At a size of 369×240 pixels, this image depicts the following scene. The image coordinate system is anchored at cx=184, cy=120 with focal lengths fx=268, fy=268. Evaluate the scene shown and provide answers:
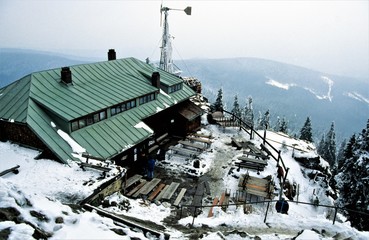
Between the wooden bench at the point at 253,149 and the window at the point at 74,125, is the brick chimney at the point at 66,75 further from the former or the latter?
the wooden bench at the point at 253,149

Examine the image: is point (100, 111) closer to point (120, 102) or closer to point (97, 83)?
point (120, 102)

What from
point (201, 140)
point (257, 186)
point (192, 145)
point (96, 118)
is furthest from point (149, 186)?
point (201, 140)

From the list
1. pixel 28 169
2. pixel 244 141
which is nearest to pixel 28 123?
pixel 28 169

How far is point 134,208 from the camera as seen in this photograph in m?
16.3

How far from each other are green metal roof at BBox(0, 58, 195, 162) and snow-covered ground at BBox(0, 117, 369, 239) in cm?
201

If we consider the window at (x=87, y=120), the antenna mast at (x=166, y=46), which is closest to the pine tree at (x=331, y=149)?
the antenna mast at (x=166, y=46)

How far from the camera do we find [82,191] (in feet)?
49.3

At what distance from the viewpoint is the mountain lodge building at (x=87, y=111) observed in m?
17.9

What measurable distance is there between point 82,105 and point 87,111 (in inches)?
35.1

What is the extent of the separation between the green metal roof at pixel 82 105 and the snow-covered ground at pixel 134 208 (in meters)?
2.01

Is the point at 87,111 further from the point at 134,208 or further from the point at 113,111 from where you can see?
the point at 134,208

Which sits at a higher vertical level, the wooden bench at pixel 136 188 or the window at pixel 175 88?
the window at pixel 175 88

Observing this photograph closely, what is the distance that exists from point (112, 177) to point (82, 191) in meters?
2.12

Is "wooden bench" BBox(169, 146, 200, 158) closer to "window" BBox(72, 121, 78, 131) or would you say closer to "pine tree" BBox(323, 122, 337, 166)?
"window" BBox(72, 121, 78, 131)
